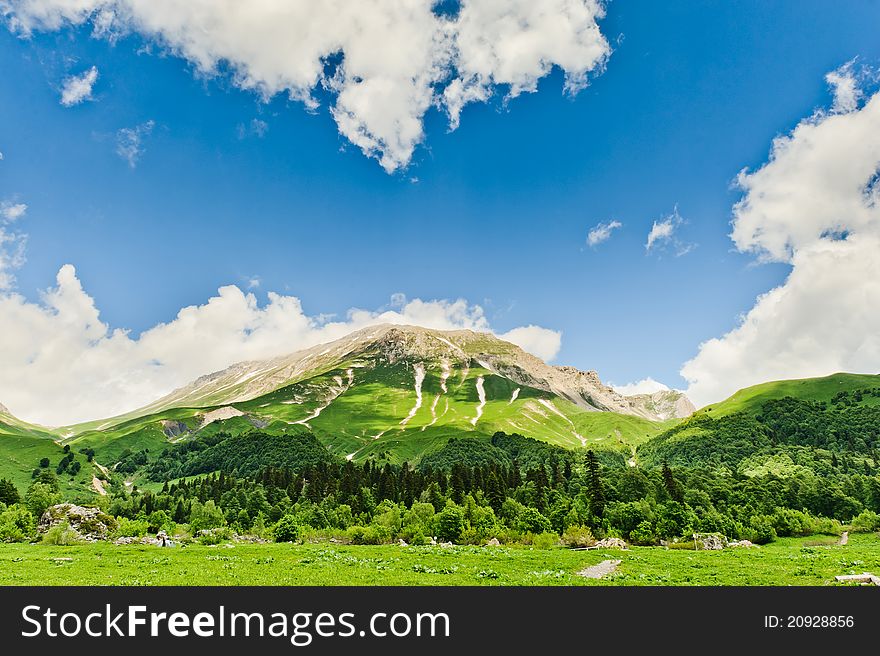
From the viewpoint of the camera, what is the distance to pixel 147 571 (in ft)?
124

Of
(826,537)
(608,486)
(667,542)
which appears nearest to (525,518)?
(667,542)

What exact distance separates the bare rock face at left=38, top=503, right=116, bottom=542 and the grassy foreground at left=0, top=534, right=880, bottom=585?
30.3 m

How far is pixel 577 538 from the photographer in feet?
251

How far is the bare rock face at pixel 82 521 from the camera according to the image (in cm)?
7988

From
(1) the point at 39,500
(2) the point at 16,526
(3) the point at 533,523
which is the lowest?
(3) the point at 533,523

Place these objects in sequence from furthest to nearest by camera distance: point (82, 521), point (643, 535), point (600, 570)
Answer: point (643, 535) < point (82, 521) < point (600, 570)

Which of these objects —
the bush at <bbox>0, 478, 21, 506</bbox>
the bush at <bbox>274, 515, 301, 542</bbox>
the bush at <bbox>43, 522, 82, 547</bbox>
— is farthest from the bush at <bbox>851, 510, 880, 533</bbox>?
the bush at <bbox>0, 478, 21, 506</bbox>

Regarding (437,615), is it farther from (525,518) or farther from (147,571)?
(525,518)

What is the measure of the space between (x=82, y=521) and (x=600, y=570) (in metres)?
94.8

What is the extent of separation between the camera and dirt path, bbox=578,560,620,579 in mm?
36000

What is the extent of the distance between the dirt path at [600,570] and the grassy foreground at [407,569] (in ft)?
2.94

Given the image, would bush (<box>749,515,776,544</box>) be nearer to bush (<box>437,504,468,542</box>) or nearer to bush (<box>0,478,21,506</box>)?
bush (<box>437,504,468,542</box>)

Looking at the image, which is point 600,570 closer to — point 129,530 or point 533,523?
point 533,523

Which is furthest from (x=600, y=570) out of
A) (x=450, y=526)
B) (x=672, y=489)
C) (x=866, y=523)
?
(x=866, y=523)
